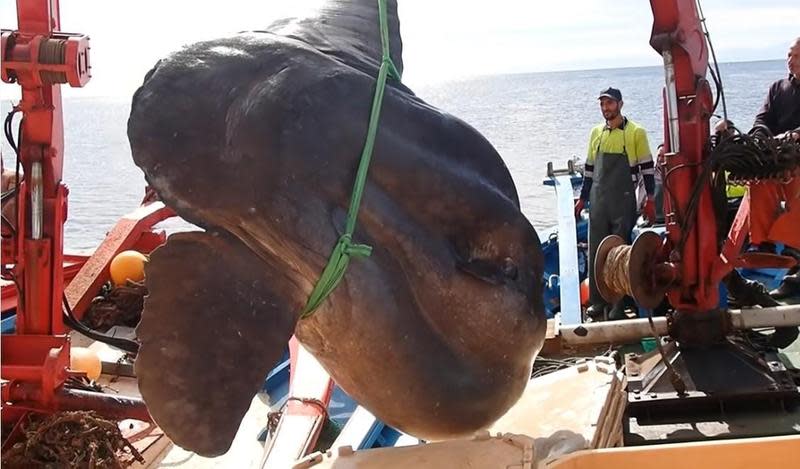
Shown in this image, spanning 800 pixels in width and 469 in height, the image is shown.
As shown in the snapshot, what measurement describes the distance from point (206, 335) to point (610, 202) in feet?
20.8

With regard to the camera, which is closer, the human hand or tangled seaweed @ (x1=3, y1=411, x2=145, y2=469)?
tangled seaweed @ (x1=3, y1=411, x2=145, y2=469)

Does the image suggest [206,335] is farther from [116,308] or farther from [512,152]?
[512,152]

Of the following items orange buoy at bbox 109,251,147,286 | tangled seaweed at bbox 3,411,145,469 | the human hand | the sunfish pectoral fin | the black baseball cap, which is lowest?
orange buoy at bbox 109,251,147,286

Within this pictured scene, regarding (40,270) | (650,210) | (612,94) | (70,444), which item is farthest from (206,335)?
(650,210)

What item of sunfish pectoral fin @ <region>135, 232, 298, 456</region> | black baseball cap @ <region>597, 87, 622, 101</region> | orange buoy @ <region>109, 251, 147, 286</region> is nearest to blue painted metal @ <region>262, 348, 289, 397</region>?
orange buoy @ <region>109, 251, 147, 286</region>

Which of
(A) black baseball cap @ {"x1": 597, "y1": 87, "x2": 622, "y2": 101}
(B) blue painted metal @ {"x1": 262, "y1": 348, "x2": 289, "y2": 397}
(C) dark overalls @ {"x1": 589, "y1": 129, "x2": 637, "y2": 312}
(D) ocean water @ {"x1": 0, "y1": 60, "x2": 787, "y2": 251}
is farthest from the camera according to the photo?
(D) ocean water @ {"x1": 0, "y1": 60, "x2": 787, "y2": 251}

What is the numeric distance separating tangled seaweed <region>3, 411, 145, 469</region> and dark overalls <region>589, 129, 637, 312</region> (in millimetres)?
4046

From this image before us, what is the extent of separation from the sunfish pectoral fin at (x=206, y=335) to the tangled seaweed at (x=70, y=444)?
3.46 meters

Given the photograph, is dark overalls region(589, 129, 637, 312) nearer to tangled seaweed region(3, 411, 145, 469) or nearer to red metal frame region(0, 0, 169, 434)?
tangled seaweed region(3, 411, 145, 469)

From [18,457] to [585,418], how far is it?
10.5 feet

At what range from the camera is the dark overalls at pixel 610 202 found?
7.50 meters

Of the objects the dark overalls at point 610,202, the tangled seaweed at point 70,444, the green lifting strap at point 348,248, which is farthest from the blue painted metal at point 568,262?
the green lifting strap at point 348,248

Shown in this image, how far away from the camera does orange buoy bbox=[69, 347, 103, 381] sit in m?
5.93

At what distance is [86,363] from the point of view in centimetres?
598
